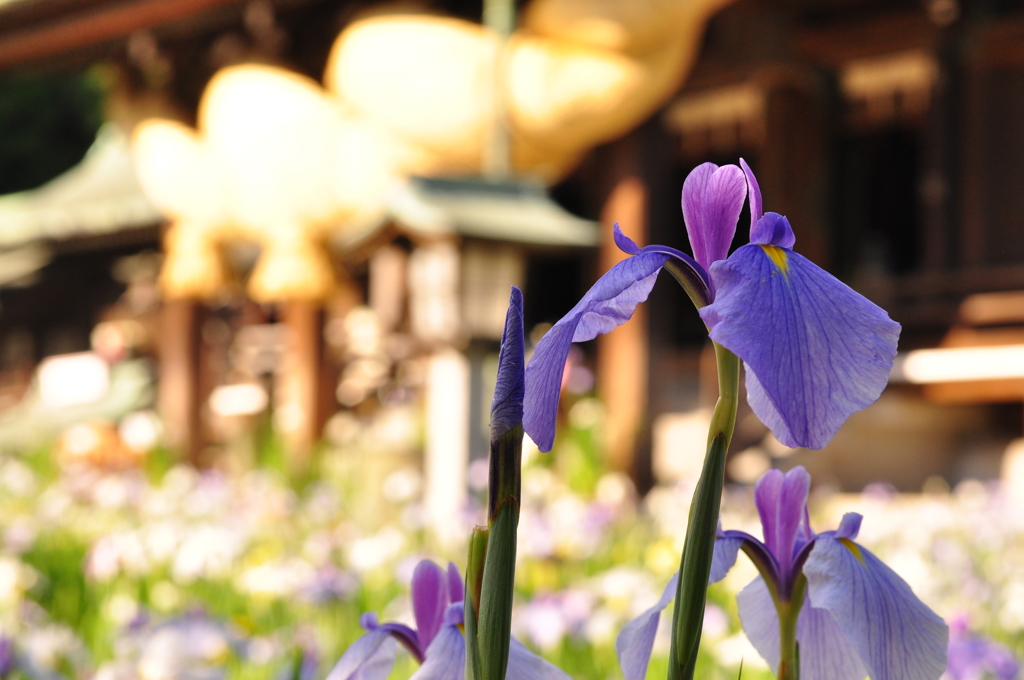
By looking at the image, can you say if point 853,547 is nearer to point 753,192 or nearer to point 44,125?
point 753,192

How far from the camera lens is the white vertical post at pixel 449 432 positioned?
3617mm

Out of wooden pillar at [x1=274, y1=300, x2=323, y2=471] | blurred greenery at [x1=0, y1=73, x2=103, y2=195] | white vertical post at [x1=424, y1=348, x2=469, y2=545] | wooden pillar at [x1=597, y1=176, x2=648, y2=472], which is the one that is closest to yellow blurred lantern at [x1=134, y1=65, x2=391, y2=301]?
wooden pillar at [x1=274, y1=300, x2=323, y2=471]

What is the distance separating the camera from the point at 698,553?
1.60ft

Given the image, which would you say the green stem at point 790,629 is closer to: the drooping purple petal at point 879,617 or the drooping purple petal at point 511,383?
the drooping purple petal at point 879,617

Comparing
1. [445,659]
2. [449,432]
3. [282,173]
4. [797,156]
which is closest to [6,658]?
[445,659]

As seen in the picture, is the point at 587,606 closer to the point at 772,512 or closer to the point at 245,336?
the point at 772,512

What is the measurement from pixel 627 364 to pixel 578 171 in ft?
13.1

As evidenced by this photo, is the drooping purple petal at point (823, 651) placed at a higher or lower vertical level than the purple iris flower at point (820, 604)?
lower

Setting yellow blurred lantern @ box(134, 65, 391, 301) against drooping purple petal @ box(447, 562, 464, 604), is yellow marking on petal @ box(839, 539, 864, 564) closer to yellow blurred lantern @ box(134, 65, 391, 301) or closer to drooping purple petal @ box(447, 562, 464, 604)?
drooping purple petal @ box(447, 562, 464, 604)

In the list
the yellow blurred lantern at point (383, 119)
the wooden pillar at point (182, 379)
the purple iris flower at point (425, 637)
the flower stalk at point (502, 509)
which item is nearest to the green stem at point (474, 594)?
the flower stalk at point (502, 509)

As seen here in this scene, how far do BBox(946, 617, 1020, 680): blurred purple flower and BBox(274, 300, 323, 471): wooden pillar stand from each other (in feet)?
15.2

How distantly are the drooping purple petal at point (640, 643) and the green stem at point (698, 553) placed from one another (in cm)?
12

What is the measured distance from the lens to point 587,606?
5.82 ft

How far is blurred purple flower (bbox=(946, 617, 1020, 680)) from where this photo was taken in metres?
1.16
